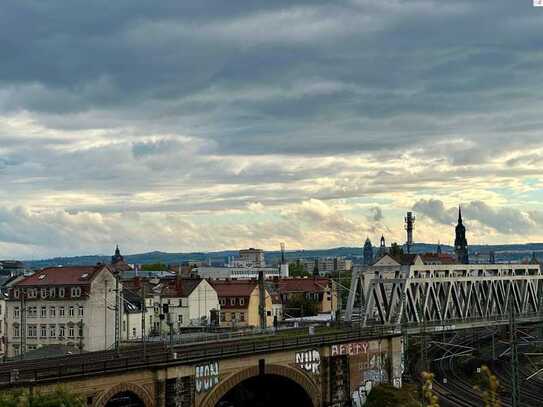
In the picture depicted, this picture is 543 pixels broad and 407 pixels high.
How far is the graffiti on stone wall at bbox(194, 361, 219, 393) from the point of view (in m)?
62.1

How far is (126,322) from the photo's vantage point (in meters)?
114

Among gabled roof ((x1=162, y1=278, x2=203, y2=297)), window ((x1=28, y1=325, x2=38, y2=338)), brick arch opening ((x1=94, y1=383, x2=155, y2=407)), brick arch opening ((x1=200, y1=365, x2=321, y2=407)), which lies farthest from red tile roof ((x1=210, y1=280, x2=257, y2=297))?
brick arch opening ((x1=94, y1=383, x2=155, y2=407))

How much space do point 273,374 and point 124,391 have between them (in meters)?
18.9

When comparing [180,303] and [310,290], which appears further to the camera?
[310,290]

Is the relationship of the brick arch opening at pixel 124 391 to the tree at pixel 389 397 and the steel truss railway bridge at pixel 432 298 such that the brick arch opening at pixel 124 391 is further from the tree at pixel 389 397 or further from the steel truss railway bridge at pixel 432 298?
the steel truss railway bridge at pixel 432 298

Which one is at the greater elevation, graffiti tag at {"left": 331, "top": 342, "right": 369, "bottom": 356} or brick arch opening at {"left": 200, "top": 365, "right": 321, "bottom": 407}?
graffiti tag at {"left": 331, "top": 342, "right": 369, "bottom": 356}

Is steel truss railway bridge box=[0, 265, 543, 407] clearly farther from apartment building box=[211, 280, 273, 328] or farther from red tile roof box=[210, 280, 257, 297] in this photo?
red tile roof box=[210, 280, 257, 297]

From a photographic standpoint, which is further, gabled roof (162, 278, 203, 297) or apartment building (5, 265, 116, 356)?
gabled roof (162, 278, 203, 297)

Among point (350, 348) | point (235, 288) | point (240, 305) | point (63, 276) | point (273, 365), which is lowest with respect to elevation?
point (273, 365)

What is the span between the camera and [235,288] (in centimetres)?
13925

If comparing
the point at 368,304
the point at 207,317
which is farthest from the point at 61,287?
the point at 368,304

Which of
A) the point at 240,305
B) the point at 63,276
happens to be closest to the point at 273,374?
the point at 63,276

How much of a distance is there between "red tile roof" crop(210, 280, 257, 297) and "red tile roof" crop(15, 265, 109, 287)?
32.5 metres

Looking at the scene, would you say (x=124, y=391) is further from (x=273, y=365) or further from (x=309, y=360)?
(x=309, y=360)
